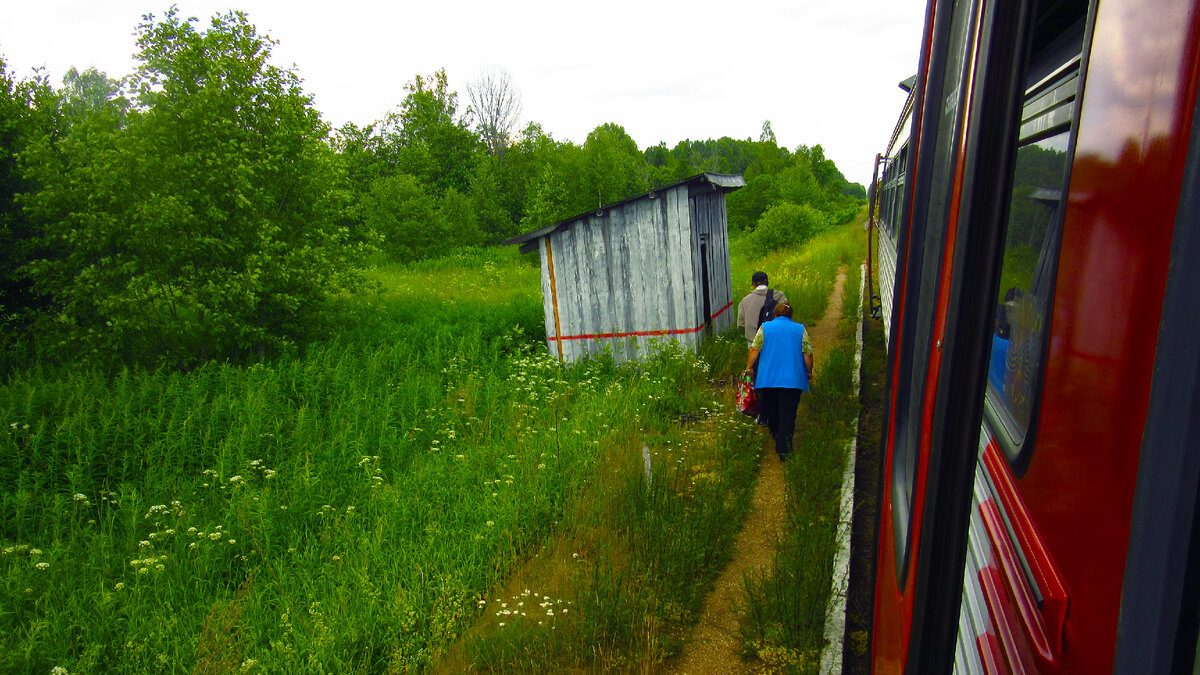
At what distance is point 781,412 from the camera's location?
6.60 m

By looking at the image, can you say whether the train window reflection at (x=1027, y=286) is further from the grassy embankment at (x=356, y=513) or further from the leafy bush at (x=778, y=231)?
the leafy bush at (x=778, y=231)

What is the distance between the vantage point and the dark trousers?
651 cm

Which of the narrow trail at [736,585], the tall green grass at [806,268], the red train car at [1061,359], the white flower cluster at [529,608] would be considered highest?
the red train car at [1061,359]

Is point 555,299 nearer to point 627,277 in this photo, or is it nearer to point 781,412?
point 627,277

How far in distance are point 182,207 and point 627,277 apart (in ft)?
21.5

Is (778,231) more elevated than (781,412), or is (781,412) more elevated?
(778,231)

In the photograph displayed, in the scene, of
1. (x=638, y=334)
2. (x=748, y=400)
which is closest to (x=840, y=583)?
(x=748, y=400)

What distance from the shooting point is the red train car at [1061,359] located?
70 cm

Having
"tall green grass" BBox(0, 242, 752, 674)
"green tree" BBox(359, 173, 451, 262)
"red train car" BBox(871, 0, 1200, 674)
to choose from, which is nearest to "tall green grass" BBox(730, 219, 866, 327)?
"tall green grass" BBox(0, 242, 752, 674)

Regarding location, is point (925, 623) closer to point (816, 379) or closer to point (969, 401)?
point (969, 401)

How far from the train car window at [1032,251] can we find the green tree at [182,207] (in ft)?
33.7

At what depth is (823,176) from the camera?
62781 mm

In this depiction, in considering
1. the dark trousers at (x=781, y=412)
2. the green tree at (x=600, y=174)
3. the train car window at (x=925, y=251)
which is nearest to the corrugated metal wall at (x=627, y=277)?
the dark trousers at (x=781, y=412)

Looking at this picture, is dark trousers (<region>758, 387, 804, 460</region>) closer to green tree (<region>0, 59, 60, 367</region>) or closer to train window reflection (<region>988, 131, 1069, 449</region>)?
train window reflection (<region>988, 131, 1069, 449</region>)
